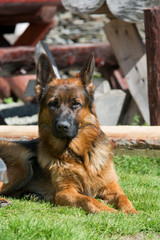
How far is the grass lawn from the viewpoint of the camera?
3.29 meters

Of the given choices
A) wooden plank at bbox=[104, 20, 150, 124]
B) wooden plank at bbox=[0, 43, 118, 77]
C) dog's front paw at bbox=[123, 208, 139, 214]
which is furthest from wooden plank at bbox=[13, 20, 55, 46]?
dog's front paw at bbox=[123, 208, 139, 214]

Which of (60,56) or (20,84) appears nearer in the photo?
(60,56)

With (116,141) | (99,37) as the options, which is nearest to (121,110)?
(116,141)

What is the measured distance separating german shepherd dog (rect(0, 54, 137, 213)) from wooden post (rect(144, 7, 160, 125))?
74.3 inches

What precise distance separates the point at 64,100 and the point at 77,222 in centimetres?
150

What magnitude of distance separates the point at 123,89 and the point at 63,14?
669 centimetres

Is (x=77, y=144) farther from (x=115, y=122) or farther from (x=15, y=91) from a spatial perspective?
(x=15, y=91)

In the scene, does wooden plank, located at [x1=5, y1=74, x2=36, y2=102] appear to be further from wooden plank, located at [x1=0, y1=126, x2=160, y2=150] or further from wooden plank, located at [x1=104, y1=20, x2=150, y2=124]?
wooden plank, located at [x1=0, y1=126, x2=160, y2=150]

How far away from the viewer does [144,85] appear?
7.84 meters

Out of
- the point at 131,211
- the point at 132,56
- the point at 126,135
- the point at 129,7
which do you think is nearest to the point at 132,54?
the point at 132,56

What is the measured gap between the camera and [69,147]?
468 centimetres

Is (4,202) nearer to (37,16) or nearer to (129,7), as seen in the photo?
(129,7)

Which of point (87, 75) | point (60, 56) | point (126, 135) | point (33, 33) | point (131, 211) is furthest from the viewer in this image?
point (33, 33)

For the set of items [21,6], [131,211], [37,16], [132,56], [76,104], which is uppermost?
[76,104]
